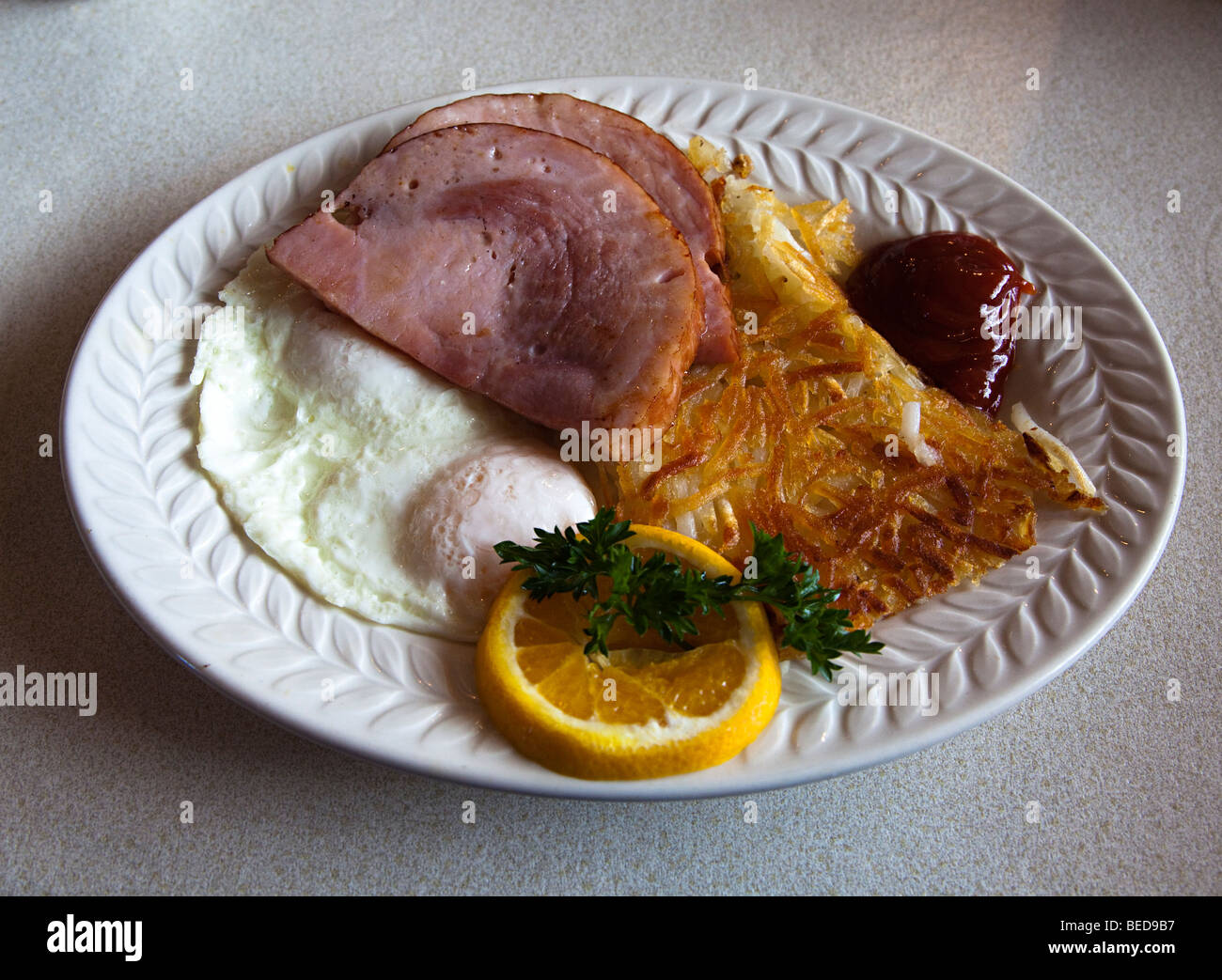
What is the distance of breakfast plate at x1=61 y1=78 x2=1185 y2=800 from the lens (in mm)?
2002

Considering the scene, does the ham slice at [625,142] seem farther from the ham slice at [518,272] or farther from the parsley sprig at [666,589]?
the parsley sprig at [666,589]

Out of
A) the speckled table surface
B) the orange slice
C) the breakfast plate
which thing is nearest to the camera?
the orange slice

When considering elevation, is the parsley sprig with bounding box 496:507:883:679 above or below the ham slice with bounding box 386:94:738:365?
below

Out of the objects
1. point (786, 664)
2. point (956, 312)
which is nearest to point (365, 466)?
point (786, 664)

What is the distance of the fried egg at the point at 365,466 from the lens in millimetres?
2250

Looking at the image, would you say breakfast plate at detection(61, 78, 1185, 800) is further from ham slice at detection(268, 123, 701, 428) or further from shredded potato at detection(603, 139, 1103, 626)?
ham slice at detection(268, 123, 701, 428)

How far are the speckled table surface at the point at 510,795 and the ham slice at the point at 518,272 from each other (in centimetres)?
103

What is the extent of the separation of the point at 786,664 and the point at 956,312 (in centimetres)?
125

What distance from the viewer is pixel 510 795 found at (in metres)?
2.22

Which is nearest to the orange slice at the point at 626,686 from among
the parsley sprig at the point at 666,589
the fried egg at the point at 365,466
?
the parsley sprig at the point at 666,589

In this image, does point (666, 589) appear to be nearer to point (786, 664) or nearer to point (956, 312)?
point (786, 664)

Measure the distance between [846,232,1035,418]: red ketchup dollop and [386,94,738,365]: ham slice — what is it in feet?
1.78

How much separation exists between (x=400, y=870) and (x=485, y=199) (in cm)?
175

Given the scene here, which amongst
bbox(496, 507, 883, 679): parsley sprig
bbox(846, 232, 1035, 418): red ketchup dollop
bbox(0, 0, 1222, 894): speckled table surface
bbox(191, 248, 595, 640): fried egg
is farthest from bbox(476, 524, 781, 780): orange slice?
bbox(846, 232, 1035, 418): red ketchup dollop
